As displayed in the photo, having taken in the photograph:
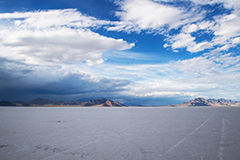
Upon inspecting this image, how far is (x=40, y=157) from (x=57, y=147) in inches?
80.1

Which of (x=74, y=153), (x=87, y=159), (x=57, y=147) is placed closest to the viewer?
(x=87, y=159)

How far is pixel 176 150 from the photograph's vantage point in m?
9.88

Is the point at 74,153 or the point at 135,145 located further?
the point at 135,145

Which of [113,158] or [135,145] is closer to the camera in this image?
[113,158]

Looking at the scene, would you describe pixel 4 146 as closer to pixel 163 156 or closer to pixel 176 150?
pixel 163 156

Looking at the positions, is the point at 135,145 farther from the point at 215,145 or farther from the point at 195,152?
the point at 215,145

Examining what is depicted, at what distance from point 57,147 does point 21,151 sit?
2.03 metres

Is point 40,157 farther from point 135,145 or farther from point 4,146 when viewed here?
point 135,145

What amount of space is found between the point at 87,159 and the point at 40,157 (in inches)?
102

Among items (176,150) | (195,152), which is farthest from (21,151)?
(195,152)

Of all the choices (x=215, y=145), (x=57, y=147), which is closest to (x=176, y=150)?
(x=215, y=145)

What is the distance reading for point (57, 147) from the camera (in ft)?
34.9

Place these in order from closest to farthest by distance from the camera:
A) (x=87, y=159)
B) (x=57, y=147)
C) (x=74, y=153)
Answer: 1. (x=87, y=159)
2. (x=74, y=153)
3. (x=57, y=147)

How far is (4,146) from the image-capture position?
35.3ft
